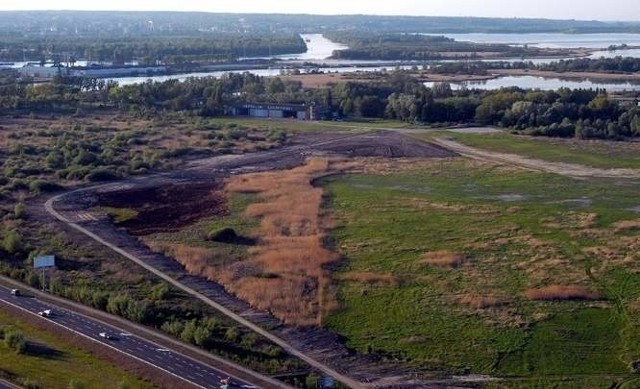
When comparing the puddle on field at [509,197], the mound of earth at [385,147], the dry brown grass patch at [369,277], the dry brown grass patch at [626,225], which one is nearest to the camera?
the dry brown grass patch at [369,277]

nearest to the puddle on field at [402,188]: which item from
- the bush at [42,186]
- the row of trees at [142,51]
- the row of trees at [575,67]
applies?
the bush at [42,186]

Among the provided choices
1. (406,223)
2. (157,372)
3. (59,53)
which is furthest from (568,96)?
(59,53)

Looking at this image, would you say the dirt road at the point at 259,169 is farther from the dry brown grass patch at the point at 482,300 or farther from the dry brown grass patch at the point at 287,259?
the dry brown grass patch at the point at 482,300

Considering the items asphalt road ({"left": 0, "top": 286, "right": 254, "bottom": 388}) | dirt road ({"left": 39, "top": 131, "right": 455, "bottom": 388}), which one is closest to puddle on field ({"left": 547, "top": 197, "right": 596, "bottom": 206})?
dirt road ({"left": 39, "top": 131, "right": 455, "bottom": 388})

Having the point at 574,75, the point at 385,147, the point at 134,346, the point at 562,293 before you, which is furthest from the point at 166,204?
the point at 574,75

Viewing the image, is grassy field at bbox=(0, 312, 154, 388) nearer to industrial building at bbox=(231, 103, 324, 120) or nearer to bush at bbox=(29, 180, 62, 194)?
bush at bbox=(29, 180, 62, 194)

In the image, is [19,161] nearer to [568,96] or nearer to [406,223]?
[406,223]

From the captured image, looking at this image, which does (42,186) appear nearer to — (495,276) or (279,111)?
(495,276)
